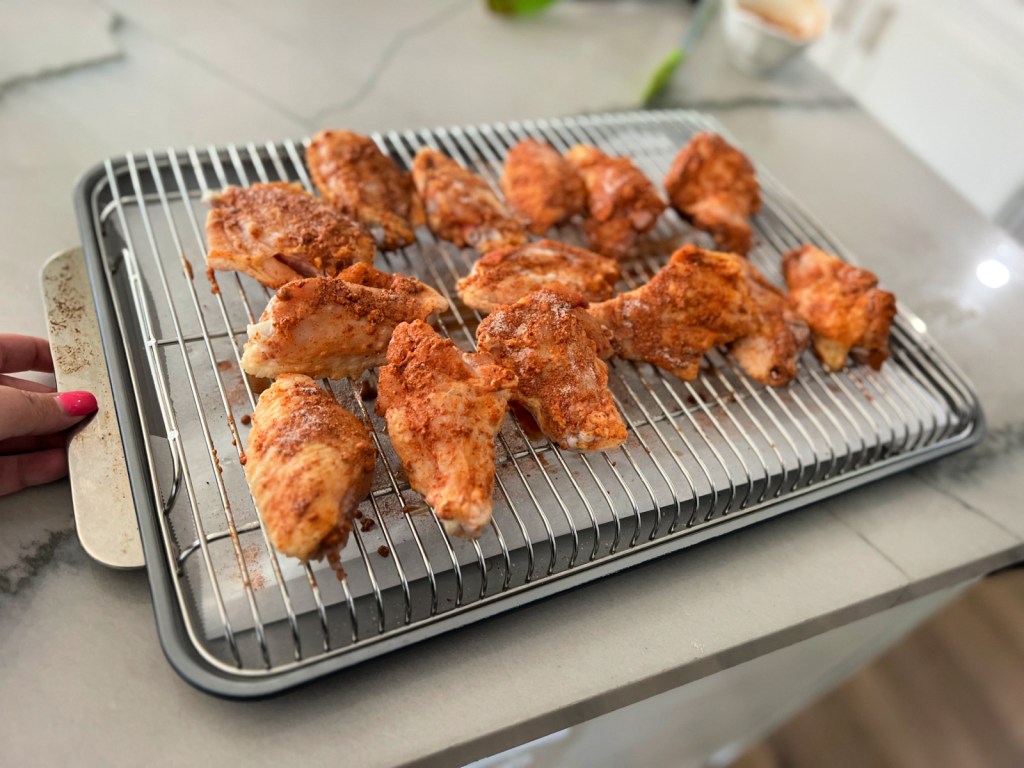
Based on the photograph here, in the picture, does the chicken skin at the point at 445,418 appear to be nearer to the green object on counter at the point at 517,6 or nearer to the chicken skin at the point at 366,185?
the chicken skin at the point at 366,185

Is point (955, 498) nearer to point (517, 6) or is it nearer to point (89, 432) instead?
point (89, 432)

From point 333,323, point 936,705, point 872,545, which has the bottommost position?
point 936,705

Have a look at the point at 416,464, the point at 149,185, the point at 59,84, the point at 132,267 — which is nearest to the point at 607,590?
the point at 416,464

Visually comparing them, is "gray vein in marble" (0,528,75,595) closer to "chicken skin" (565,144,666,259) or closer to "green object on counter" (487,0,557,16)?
"chicken skin" (565,144,666,259)

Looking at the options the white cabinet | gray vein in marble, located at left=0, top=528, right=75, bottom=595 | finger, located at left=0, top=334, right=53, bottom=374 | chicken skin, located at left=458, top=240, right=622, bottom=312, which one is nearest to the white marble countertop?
gray vein in marble, located at left=0, top=528, right=75, bottom=595

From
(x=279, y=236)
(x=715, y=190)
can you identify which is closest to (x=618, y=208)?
(x=715, y=190)

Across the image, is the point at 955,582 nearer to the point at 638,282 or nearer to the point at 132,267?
the point at 638,282
